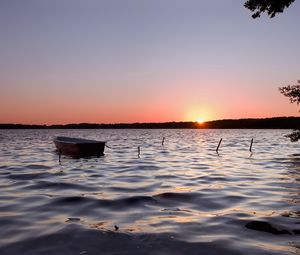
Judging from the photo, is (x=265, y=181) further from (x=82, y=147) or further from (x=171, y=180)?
(x=82, y=147)

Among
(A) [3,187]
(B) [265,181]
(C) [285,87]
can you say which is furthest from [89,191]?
(C) [285,87]

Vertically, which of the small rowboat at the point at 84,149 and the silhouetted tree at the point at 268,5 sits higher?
the silhouetted tree at the point at 268,5

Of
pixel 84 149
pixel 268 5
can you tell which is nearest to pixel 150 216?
pixel 268 5

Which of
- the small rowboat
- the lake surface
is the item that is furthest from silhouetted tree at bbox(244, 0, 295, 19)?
the small rowboat

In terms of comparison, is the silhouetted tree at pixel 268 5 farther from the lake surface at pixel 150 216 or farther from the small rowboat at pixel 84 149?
the small rowboat at pixel 84 149

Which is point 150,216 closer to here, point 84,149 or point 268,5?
point 268,5

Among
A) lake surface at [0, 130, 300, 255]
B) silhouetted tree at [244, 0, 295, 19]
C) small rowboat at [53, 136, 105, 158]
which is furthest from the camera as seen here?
small rowboat at [53, 136, 105, 158]

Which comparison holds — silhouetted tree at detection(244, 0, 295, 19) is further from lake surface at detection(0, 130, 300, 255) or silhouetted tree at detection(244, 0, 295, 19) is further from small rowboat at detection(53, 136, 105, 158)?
small rowboat at detection(53, 136, 105, 158)

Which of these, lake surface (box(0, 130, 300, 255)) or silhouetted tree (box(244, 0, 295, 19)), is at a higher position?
silhouetted tree (box(244, 0, 295, 19))

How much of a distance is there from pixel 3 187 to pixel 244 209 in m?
Result: 11.2

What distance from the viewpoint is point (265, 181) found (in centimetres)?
1834

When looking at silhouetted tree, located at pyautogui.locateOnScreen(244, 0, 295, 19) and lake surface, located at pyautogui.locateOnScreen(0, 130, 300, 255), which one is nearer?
lake surface, located at pyautogui.locateOnScreen(0, 130, 300, 255)

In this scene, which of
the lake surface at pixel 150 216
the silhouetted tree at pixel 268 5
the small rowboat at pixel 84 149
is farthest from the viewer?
the small rowboat at pixel 84 149

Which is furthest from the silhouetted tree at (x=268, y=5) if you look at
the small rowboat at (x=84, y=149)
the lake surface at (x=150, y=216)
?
the small rowboat at (x=84, y=149)
